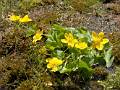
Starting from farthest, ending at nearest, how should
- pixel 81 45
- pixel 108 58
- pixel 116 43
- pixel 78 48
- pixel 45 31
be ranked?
pixel 45 31
pixel 116 43
pixel 108 58
pixel 78 48
pixel 81 45

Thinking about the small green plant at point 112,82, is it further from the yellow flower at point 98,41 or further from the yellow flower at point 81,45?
the yellow flower at point 81,45

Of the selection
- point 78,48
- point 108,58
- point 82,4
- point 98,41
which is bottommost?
point 108,58

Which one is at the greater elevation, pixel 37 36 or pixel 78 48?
pixel 37 36

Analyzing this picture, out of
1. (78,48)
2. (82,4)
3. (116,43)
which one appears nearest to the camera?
(78,48)

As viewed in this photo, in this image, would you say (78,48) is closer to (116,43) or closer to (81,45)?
Result: (81,45)

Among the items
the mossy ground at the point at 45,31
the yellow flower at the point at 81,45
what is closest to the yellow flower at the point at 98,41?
the yellow flower at the point at 81,45

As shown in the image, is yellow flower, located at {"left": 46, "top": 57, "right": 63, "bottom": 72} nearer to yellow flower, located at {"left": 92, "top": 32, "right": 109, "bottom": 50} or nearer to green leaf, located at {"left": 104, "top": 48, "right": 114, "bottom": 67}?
yellow flower, located at {"left": 92, "top": 32, "right": 109, "bottom": 50}

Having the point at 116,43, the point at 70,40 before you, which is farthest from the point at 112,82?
the point at 116,43
